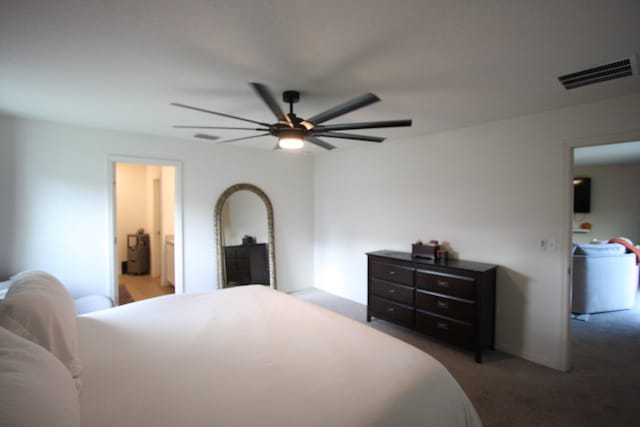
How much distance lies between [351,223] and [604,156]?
485 centimetres

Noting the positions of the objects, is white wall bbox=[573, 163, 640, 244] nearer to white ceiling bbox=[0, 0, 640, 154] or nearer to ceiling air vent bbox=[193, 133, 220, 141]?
white ceiling bbox=[0, 0, 640, 154]

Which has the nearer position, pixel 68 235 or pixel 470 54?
pixel 470 54

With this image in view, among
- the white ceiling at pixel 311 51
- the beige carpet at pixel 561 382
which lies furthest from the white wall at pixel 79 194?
the beige carpet at pixel 561 382

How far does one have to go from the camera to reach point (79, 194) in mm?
3457

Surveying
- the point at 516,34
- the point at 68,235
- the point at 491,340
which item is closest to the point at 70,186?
the point at 68,235

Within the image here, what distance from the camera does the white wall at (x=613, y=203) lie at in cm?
623

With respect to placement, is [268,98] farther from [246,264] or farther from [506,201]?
[246,264]

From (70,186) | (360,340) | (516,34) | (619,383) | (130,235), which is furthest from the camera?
(130,235)

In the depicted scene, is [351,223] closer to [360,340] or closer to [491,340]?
[491,340]

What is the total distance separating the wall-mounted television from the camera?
6832 millimetres

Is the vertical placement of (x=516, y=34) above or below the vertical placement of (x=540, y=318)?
above

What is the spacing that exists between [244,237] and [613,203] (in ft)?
26.0

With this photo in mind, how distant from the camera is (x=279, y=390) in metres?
1.30

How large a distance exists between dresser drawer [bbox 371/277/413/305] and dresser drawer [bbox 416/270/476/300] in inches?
7.0
